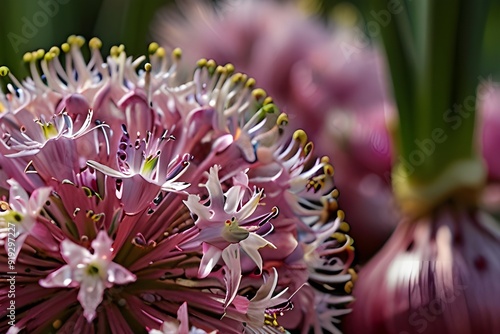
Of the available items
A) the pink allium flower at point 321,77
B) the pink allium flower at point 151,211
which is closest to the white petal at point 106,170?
the pink allium flower at point 151,211

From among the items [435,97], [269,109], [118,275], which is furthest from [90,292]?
[435,97]

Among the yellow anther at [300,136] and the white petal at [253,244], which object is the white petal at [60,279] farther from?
the yellow anther at [300,136]

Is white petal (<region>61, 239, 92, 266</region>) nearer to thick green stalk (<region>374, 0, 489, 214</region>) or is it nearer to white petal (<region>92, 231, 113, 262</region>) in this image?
white petal (<region>92, 231, 113, 262</region>)

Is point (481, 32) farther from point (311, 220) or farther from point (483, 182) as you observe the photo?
point (311, 220)

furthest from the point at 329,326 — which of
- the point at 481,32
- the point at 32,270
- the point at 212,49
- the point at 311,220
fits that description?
the point at 212,49

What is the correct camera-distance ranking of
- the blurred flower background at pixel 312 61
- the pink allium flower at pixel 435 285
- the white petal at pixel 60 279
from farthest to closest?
the blurred flower background at pixel 312 61 → the pink allium flower at pixel 435 285 → the white petal at pixel 60 279

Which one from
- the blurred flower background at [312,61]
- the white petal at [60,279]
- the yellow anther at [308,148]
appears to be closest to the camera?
the white petal at [60,279]

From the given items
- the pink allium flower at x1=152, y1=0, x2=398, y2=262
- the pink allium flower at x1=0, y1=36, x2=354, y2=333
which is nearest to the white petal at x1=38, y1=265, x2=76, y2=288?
the pink allium flower at x1=0, y1=36, x2=354, y2=333
